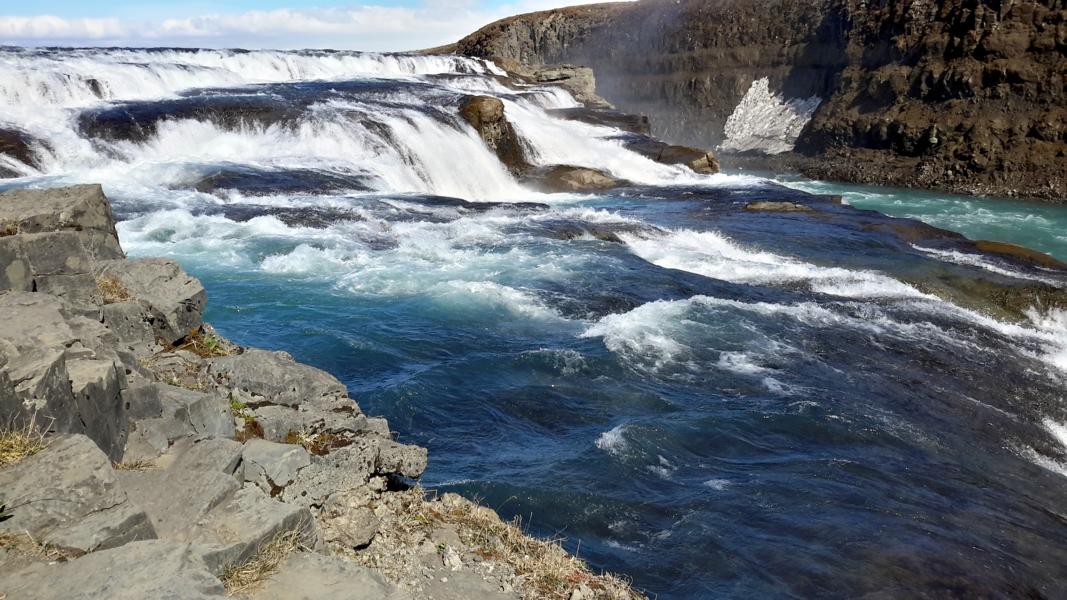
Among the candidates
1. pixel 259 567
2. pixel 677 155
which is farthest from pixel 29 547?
pixel 677 155

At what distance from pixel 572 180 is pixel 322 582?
22.3m

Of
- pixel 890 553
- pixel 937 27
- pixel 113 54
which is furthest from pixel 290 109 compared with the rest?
pixel 937 27

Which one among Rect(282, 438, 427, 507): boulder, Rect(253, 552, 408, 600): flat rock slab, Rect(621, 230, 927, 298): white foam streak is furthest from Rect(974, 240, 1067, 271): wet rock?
Rect(253, 552, 408, 600): flat rock slab

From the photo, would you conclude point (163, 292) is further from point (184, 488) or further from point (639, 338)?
point (639, 338)

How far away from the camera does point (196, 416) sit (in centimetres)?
509

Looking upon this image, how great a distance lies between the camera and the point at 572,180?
25.2 meters

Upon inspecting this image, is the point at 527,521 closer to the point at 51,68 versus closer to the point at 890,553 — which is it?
the point at 890,553

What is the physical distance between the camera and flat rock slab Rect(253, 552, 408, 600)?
11.5 ft

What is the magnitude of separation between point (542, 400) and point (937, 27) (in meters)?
32.8

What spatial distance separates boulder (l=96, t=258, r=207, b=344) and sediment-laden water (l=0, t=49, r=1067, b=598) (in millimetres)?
2415

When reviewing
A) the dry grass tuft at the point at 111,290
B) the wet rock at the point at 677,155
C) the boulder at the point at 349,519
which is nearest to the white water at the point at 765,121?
the wet rock at the point at 677,155

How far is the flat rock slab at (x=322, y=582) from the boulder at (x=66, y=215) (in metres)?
4.12

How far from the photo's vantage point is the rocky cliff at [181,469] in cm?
338

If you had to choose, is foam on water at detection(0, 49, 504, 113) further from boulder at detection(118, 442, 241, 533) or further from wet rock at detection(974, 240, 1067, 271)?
wet rock at detection(974, 240, 1067, 271)
